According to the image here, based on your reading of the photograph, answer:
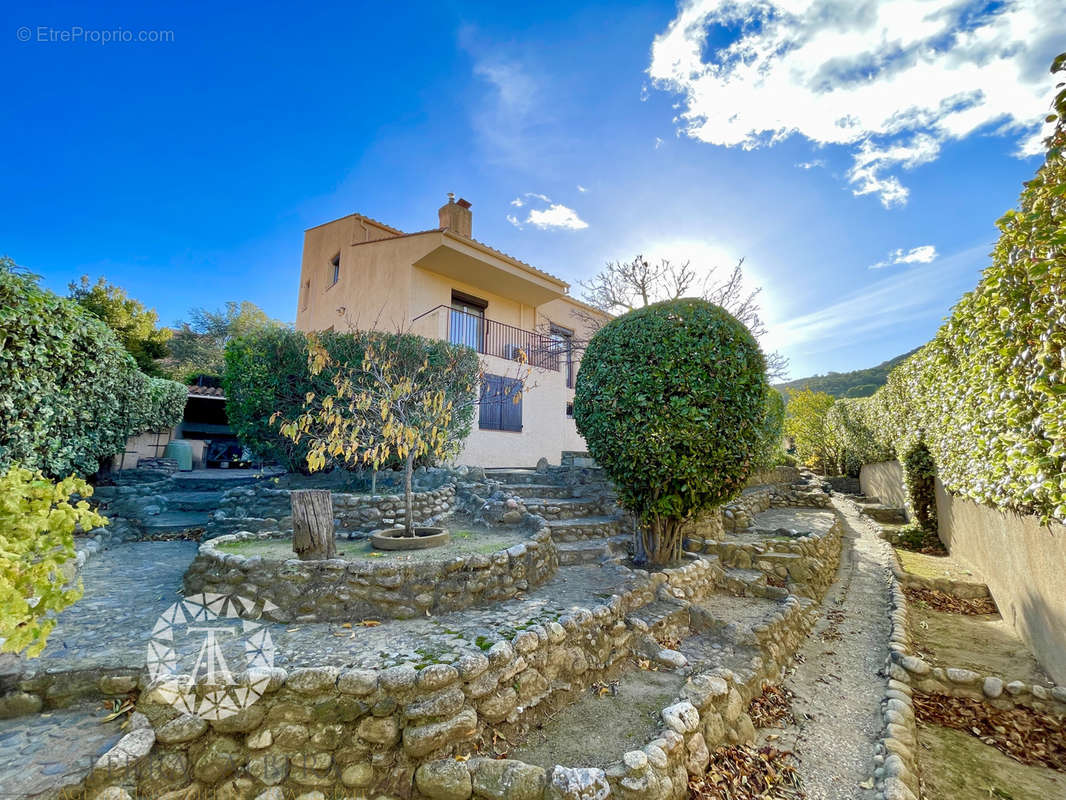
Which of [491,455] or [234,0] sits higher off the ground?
[234,0]

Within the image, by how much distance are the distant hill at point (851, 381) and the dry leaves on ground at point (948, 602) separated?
25313mm

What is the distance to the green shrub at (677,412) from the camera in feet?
18.9

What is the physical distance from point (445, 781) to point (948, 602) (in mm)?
8249

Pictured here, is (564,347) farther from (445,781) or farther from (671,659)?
(445,781)

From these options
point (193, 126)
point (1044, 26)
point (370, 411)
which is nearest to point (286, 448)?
point (370, 411)

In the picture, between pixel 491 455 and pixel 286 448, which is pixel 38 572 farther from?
pixel 491 455

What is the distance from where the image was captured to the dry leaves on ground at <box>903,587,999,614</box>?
6.42 metres

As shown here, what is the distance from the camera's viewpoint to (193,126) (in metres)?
7.77

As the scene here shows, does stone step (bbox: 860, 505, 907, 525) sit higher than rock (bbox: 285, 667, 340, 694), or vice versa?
rock (bbox: 285, 667, 340, 694)

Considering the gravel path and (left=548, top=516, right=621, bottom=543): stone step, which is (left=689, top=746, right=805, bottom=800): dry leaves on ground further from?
(left=548, top=516, right=621, bottom=543): stone step

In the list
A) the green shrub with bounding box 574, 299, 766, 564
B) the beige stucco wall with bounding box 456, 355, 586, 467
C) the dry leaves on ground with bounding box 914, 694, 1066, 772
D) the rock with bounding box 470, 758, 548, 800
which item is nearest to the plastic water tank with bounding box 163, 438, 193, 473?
the beige stucco wall with bounding box 456, 355, 586, 467

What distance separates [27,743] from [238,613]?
176 centimetres

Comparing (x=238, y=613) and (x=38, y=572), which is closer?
(x=38, y=572)

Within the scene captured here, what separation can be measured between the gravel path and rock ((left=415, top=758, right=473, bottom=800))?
101 inches
